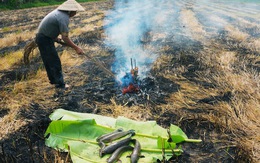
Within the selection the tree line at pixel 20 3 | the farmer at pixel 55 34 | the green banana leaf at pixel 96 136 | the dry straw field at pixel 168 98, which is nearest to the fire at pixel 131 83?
the dry straw field at pixel 168 98

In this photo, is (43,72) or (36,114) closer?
(36,114)

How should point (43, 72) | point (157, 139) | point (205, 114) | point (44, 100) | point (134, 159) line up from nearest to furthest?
point (134, 159) < point (157, 139) < point (205, 114) < point (44, 100) < point (43, 72)

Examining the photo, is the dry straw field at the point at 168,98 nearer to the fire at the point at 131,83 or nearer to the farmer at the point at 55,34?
the fire at the point at 131,83

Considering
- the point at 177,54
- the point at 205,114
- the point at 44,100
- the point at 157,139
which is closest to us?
the point at 157,139

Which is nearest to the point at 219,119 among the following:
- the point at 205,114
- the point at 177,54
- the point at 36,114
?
the point at 205,114

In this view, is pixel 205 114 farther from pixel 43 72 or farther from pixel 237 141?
pixel 43 72

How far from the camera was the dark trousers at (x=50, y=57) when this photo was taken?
6259 millimetres

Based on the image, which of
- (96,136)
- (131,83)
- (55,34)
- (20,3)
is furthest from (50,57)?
(20,3)

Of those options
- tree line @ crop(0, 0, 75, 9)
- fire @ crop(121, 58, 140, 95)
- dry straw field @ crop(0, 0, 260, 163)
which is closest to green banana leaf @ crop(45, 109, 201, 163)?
dry straw field @ crop(0, 0, 260, 163)

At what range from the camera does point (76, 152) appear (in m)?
3.79

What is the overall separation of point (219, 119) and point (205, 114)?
0.40m

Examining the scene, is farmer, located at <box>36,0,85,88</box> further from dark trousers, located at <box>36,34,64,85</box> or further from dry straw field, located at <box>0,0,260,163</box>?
dry straw field, located at <box>0,0,260,163</box>

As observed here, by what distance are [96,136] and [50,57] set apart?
9.99ft

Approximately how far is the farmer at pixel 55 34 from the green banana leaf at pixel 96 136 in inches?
85.9
